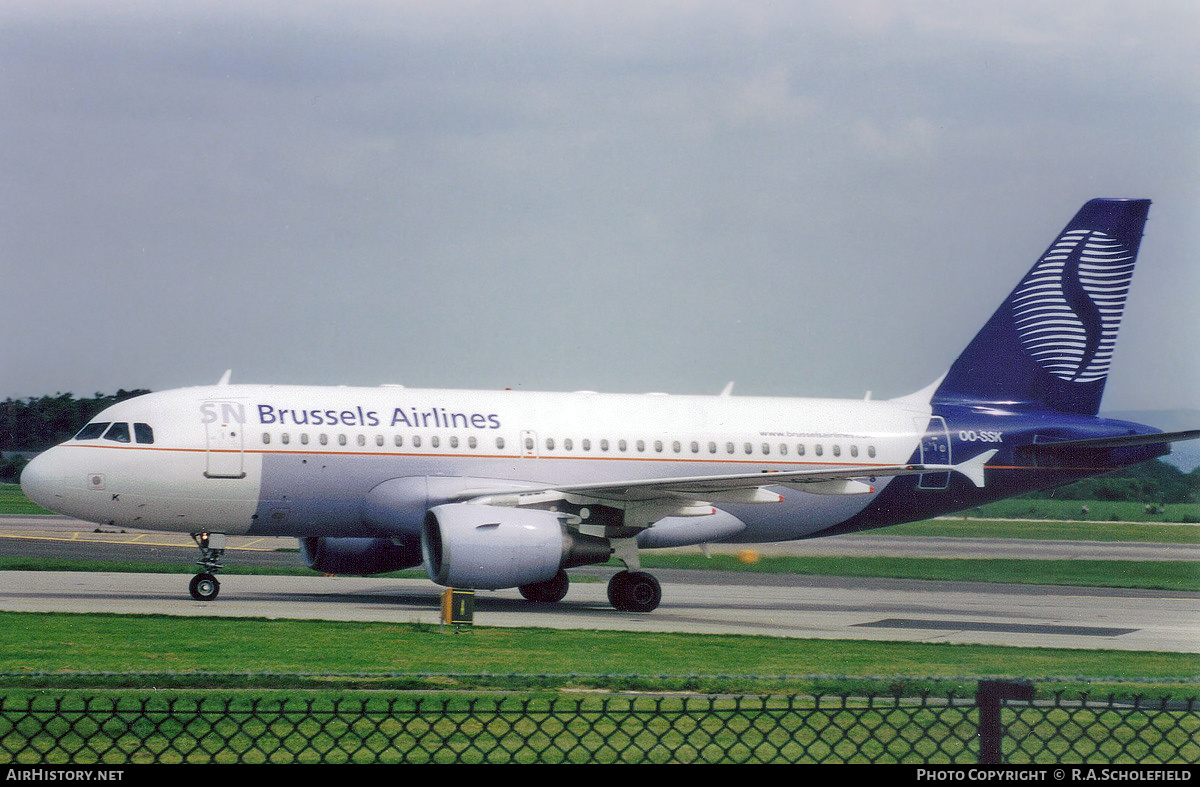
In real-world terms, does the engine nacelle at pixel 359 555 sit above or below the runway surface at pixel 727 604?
above

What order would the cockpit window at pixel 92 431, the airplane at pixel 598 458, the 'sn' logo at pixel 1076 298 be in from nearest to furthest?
the airplane at pixel 598 458
the cockpit window at pixel 92 431
the 'sn' logo at pixel 1076 298

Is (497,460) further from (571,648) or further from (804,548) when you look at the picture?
(804,548)

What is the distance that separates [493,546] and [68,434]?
3823 cm

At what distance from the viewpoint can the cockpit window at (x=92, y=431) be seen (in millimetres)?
23984

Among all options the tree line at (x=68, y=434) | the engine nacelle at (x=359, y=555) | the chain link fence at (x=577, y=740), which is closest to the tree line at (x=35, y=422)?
the tree line at (x=68, y=434)

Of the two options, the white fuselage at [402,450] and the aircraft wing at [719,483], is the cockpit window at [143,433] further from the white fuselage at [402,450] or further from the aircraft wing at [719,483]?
the aircraft wing at [719,483]

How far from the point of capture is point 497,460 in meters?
25.3

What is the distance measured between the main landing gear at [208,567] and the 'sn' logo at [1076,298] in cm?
1682

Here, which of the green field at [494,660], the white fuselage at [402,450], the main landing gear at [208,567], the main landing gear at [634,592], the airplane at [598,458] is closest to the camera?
the green field at [494,660]

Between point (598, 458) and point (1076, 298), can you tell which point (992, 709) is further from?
point (1076, 298)

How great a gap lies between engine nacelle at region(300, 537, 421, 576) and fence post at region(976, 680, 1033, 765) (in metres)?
Answer: 21.0

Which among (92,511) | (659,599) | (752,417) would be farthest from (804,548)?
(92,511)

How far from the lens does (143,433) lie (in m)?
23.9

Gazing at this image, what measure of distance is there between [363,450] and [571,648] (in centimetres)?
865
